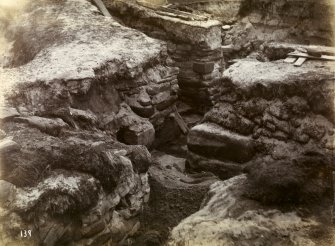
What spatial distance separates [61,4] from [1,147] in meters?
3.80

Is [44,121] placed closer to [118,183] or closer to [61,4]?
[118,183]

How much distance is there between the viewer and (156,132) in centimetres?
501

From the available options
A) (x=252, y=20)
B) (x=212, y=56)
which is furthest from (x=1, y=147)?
(x=252, y=20)

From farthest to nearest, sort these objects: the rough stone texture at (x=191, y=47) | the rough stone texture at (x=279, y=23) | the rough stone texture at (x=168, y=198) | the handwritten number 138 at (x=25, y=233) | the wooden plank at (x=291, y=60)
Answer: the rough stone texture at (x=279, y=23), the rough stone texture at (x=191, y=47), the wooden plank at (x=291, y=60), the rough stone texture at (x=168, y=198), the handwritten number 138 at (x=25, y=233)

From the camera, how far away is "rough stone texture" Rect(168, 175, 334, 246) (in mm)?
2561

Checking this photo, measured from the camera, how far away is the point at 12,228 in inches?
91.7

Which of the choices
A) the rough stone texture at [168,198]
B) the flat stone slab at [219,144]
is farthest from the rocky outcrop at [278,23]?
the rough stone texture at [168,198]

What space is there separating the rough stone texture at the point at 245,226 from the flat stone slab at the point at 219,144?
92cm

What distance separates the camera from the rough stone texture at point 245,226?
101 inches

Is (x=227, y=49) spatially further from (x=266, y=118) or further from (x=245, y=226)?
(x=245, y=226)

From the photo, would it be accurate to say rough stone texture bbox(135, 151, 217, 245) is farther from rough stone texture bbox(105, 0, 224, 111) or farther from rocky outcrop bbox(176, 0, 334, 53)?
rocky outcrop bbox(176, 0, 334, 53)

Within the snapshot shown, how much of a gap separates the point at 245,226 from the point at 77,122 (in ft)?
6.52

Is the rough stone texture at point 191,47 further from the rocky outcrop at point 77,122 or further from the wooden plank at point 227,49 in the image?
the wooden plank at point 227,49

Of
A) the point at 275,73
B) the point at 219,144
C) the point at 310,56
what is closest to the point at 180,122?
the point at 219,144
